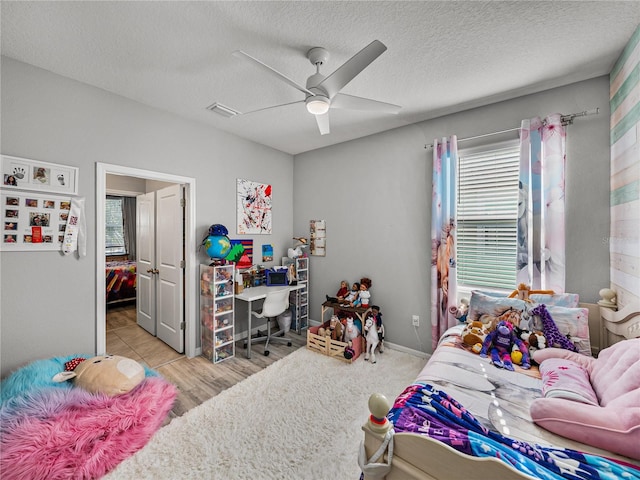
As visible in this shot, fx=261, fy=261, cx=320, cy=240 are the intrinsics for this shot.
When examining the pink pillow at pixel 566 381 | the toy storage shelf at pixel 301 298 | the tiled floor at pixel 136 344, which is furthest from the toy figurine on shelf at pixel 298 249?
the pink pillow at pixel 566 381

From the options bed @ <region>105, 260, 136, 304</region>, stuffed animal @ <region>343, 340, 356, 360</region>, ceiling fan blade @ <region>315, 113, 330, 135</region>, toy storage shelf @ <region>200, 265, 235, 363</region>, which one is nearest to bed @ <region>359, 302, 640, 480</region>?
stuffed animal @ <region>343, 340, 356, 360</region>

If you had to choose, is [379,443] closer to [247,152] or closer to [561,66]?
[561,66]

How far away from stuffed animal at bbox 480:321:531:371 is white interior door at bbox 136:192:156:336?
380cm

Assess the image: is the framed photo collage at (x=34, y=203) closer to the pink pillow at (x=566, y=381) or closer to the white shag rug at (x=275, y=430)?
the white shag rug at (x=275, y=430)

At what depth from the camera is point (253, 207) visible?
3604 millimetres

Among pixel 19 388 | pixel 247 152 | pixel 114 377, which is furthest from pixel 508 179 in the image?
pixel 19 388

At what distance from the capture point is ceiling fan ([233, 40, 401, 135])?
1461 millimetres

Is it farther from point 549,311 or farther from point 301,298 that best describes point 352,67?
point 301,298

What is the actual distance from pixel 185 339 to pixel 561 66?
4.31m

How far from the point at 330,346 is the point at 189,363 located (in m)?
1.55

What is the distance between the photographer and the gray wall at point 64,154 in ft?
6.25

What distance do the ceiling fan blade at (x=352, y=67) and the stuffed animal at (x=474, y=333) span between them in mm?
2024

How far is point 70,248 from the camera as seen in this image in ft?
7.02

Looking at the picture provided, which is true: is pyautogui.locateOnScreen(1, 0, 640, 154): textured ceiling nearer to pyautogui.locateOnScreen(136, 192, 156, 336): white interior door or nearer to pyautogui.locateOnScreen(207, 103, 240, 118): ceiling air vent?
pyautogui.locateOnScreen(207, 103, 240, 118): ceiling air vent
